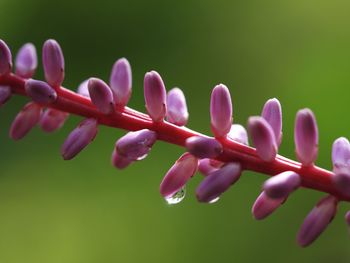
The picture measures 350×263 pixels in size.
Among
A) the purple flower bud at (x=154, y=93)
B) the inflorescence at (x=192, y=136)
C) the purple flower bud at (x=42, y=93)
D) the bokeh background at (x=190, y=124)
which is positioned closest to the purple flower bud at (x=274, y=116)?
the inflorescence at (x=192, y=136)

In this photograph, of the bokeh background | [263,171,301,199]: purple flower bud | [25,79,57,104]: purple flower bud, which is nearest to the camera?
[263,171,301,199]: purple flower bud

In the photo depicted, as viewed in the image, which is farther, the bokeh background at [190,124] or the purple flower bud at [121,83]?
the bokeh background at [190,124]

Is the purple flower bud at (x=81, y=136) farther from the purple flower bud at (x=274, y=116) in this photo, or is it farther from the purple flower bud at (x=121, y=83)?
the purple flower bud at (x=274, y=116)

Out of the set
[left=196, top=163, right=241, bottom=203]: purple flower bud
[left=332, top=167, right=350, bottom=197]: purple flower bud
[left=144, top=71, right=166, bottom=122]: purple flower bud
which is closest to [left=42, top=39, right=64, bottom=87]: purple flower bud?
[left=144, top=71, right=166, bottom=122]: purple flower bud

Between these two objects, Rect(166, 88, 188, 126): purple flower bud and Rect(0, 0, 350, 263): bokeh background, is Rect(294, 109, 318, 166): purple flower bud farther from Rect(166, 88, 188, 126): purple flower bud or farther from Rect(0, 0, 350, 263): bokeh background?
Rect(0, 0, 350, 263): bokeh background

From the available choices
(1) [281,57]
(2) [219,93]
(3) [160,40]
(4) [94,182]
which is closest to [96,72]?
(3) [160,40]
